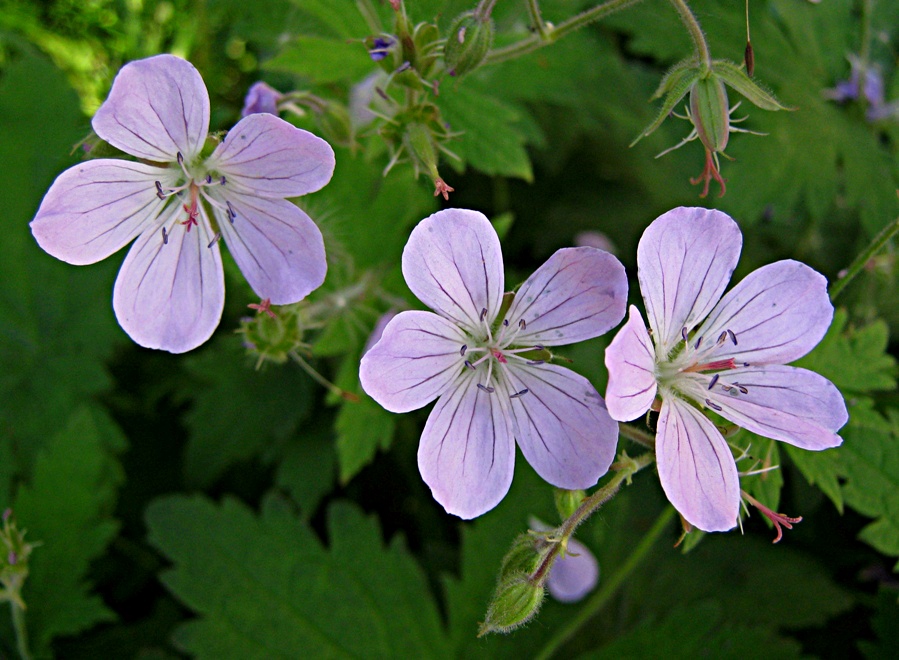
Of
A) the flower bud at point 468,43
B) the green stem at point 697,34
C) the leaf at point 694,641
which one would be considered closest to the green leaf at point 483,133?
the flower bud at point 468,43

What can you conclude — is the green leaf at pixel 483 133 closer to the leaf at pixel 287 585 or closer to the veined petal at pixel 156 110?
the veined petal at pixel 156 110

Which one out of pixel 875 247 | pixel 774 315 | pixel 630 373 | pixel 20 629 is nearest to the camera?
pixel 630 373

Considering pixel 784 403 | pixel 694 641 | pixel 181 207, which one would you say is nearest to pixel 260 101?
pixel 181 207

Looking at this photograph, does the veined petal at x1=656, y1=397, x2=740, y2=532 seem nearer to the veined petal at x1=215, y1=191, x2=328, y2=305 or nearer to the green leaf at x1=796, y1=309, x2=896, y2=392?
the green leaf at x1=796, y1=309, x2=896, y2=392

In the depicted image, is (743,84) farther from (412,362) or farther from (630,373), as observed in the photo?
(412,362)

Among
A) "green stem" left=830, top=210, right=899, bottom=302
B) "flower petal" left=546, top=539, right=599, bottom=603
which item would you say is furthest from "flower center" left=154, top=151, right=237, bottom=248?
"flower petal" left=546, top=539, right=599, bottom=603

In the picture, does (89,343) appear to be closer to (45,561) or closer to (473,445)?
(45,561)
